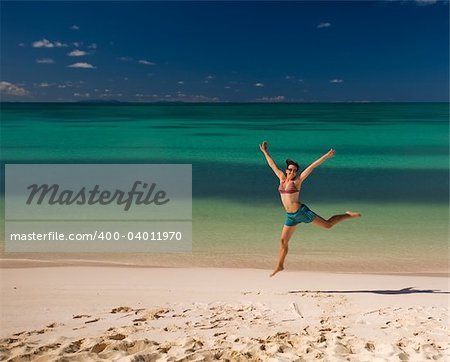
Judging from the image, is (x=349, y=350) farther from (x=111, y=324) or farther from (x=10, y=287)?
(x=10, y=287)

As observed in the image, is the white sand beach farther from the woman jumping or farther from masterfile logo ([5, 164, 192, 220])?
masterfile logo ([5, 164, 192, 220])

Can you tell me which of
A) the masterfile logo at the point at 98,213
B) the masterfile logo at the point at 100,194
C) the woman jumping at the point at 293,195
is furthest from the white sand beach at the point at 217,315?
the masterfile logo at the point at 100,194

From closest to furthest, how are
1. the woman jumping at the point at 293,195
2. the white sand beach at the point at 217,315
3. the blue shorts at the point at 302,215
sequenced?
the white sand beach at the point at 217,315, the woman jumping at the point at 293,195, the blue shorts at the point at 302,215

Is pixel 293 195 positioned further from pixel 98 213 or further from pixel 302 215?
pixel 98 213

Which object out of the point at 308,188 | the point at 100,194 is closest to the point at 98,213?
the point at 100,194

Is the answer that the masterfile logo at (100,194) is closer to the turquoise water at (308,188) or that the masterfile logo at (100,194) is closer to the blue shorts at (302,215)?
the turquoise water at (308,188)

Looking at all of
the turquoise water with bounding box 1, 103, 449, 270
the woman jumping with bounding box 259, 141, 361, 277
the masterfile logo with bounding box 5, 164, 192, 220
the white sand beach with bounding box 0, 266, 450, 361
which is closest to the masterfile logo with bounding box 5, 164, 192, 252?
the masterfile logo with bounding box 5, 164, 192, 220

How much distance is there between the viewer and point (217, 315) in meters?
5.20

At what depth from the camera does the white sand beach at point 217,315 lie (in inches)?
169

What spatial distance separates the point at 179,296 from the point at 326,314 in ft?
5.23

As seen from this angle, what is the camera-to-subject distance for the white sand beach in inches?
169

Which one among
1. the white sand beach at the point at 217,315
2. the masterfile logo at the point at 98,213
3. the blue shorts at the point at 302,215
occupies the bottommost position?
the white sand beach at the point at 217,315

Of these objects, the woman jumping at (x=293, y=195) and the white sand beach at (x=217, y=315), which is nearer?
the white sand beach at (x=217, y=315)

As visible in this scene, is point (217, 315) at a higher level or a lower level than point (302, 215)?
lower
